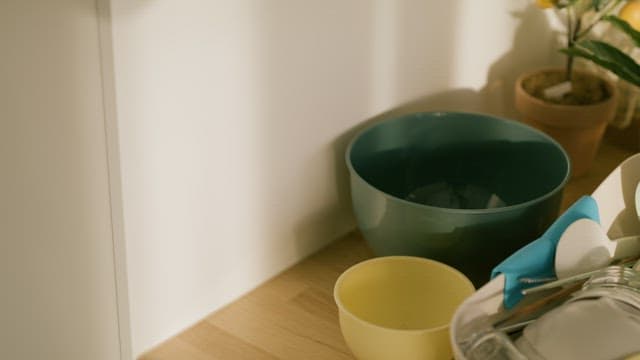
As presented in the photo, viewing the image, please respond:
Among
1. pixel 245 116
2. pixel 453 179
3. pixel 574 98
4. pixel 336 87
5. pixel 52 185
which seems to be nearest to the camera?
pixel 52 185

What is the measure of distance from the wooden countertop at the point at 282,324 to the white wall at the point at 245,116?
0.05ft

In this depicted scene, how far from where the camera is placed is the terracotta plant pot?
122 cm

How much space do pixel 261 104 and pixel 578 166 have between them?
50 centimetres

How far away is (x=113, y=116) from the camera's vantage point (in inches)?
32.2

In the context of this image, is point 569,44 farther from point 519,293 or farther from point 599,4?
point 519,293

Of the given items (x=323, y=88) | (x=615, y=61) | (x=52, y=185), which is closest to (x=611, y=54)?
(x=615, y=61)

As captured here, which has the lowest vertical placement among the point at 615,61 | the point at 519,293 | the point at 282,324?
the point at 282,324

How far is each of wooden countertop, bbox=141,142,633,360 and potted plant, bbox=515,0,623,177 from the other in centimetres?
31

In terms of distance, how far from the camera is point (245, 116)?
0.95 m

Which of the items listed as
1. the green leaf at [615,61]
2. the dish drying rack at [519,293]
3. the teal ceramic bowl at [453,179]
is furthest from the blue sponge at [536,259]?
the green leaf at [615,61]

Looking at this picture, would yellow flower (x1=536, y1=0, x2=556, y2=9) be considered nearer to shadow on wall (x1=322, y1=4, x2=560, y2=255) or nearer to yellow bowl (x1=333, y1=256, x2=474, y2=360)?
shadow on wall (x1=322, y1=4, x2=560, y2=255)

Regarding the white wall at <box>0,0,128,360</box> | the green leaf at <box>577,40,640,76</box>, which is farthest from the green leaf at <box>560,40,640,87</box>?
the white wall at <box>0,0,128,360</box>

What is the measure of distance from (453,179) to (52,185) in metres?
0.53

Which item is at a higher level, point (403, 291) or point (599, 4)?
point (599, 4)
